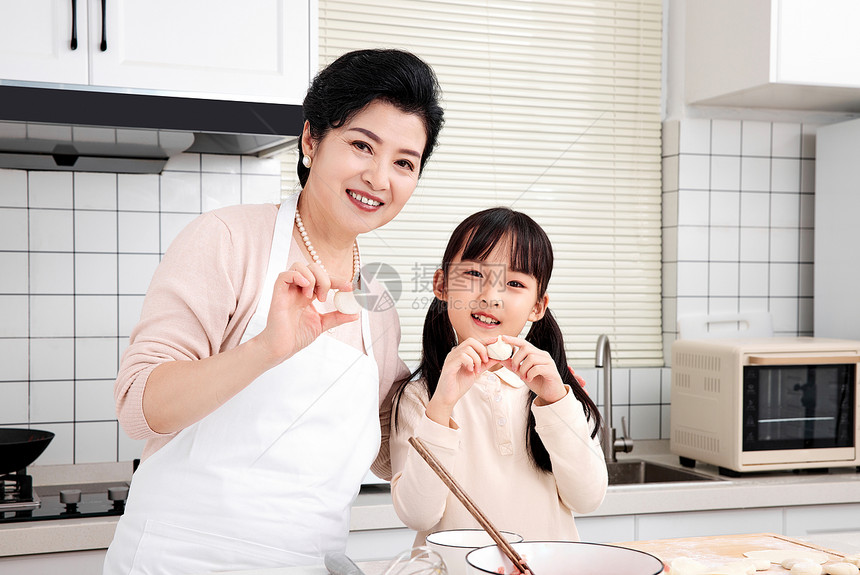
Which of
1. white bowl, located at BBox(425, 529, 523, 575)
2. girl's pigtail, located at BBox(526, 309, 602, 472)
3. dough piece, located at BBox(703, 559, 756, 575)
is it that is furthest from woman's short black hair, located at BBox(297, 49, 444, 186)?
dough piece, located at BBox(703, 559, 756, 575)

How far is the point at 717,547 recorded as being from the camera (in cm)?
99

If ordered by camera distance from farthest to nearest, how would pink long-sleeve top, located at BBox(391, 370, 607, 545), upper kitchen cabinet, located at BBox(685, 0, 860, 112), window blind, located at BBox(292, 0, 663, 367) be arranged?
window blind, located at BBox(292, 0, 663, 367) < upper kitchen cabinet, located at BBox(685, 0, 860, 112) < pink long-sleeve top, located at BBox(391, 370, 607, 545)

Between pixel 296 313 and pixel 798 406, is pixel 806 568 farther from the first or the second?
pixel 798 406

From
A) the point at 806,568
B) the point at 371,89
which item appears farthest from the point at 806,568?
the point at 371,89

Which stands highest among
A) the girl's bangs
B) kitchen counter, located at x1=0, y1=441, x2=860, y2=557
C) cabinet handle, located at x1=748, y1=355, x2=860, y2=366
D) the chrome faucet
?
the girl's bangs

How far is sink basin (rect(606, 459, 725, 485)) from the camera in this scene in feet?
6.69

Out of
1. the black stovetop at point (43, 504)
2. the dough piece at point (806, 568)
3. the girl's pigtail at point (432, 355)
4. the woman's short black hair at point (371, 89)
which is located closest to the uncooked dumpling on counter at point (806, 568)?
the dough piece at point (806, 568)

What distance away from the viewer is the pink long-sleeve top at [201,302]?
2.96ft

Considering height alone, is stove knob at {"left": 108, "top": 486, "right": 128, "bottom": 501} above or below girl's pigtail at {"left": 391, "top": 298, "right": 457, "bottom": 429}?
below

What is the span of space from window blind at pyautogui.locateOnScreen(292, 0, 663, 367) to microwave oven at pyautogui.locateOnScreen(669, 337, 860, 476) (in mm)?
360

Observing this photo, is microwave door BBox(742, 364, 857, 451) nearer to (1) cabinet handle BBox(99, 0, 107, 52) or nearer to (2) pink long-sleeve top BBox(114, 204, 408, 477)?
(2) pink long-sleeve top BBox(114, 204, 408, 477)

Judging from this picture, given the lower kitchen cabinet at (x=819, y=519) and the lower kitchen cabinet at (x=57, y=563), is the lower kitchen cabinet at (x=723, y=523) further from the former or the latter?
the lower kitchen cabinet at (x=57, y=563)

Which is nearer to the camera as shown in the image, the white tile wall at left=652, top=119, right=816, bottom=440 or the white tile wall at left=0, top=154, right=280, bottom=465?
Answer: the white tile wall at left=0, top=154, right=280, bottom=465

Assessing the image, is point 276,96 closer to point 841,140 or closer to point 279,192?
point 279,192
